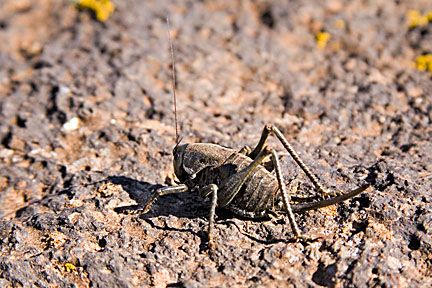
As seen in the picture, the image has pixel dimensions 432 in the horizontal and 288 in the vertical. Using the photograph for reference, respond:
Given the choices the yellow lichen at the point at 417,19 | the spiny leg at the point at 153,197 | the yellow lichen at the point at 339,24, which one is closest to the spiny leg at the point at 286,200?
the spiny leg at the point at 153,197

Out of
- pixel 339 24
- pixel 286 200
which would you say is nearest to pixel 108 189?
pixel 286 200

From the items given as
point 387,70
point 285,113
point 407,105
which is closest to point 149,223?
point 285,113

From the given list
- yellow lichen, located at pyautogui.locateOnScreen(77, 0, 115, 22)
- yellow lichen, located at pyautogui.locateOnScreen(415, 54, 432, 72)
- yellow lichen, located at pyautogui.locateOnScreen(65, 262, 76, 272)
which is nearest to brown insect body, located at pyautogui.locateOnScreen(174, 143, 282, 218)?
yellow lichen, located at pyautogui.locateOnScreen(65, 262, 76, 272)

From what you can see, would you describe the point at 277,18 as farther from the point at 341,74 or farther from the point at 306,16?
the point at 341,74

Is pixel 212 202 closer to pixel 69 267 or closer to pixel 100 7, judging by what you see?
pixel 69 267

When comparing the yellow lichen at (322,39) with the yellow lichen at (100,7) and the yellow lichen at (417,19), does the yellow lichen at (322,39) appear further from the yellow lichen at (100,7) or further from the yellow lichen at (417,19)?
the yellow lichen at (100,7)

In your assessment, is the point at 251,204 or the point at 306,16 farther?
the point at 306,16
